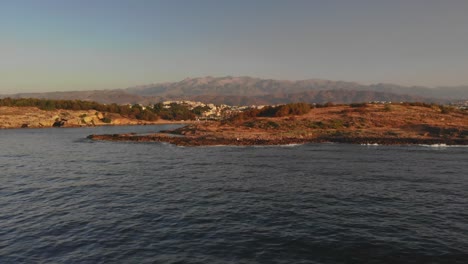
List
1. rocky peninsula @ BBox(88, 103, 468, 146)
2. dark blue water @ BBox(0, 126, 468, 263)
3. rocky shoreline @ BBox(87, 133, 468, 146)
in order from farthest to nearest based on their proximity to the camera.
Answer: rocky peninsula @ BBox(88, 103, 468, 146), rocky shoreline @ BBox(87, 133, 468, 146), dark blue water @ BBox(0, 126, 468, 263)

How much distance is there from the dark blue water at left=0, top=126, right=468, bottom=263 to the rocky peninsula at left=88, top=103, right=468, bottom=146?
2534 cm

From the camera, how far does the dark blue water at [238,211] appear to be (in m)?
20.4

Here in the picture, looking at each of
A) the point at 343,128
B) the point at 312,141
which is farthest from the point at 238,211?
the point at 343,128

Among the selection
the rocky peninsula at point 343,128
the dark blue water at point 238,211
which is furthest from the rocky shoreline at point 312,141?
the dark blue water at point 238,211

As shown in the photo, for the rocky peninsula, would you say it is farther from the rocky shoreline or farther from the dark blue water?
the dark blue water

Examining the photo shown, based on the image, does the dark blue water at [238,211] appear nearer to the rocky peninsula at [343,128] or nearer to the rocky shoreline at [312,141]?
the rocky shoreline at [312,141]

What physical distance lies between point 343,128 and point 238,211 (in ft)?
236

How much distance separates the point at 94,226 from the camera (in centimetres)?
2527

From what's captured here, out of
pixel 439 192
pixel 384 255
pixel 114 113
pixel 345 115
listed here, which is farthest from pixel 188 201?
pixel 114 113

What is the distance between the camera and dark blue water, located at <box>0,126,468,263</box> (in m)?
20.4

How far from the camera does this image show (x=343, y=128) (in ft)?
306

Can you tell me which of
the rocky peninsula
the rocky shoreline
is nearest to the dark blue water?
the rocky shoreline

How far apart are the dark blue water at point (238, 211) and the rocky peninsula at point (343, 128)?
25.3 metres

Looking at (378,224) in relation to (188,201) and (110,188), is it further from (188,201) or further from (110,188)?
(110,188)
